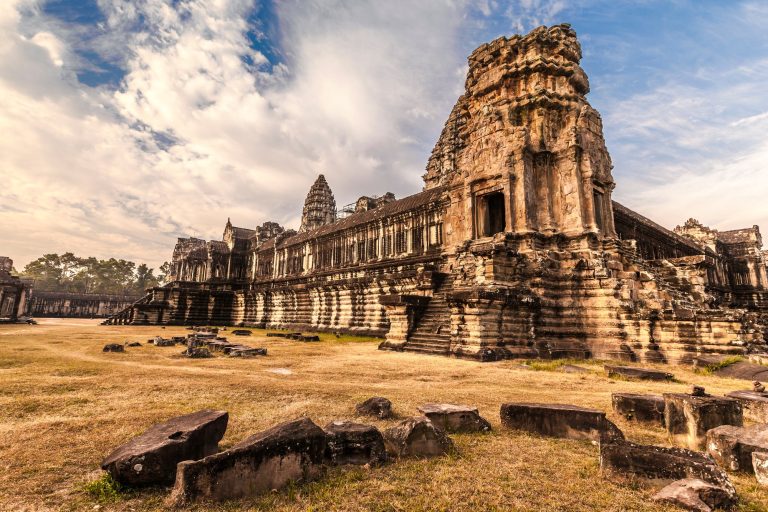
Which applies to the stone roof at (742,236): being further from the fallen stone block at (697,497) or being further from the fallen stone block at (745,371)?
the fallen stone block at (697,497)

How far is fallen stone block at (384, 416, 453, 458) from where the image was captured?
3.81 metres

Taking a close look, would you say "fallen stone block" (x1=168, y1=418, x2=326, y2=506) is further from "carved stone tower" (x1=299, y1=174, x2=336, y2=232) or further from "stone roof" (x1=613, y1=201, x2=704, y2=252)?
"carved stone tower" (x1=299, y1=174, x2=336, y2=232)

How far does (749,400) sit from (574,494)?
414 cm

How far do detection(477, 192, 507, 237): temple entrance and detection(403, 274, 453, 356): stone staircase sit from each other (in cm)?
350

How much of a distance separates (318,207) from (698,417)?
52534 mm

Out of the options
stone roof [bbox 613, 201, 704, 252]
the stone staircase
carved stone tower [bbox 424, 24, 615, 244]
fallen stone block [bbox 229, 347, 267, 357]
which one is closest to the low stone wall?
fallen stone block [bbox 229, 347, 267, 357]

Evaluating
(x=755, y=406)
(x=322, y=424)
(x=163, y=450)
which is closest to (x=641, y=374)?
(x=755, y=406)

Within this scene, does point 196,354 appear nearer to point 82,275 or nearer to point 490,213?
point 490,213

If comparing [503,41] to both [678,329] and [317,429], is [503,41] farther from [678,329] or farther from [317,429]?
[317,429]

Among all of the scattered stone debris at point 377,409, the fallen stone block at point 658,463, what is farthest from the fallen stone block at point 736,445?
the scattered stone debris at point 377,409

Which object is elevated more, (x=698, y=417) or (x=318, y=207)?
(x=318, y=207)

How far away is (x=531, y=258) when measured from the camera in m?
15.0

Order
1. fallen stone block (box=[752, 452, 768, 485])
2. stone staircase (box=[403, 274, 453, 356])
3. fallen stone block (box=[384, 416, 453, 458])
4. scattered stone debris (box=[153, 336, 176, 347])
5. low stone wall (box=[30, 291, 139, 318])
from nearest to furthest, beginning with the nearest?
fallen stone block (box=[752, 452, 768, 485])
fallen stone block (box=[384, 416, 453, 458])
stone staircase (box=[403, 274, 453, 356])
scattered stone debris (box=[153, 336, 176, 347])
low stone wall (box=[30, 291, 139, 318])

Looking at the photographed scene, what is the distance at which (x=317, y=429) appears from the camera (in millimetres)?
3480
